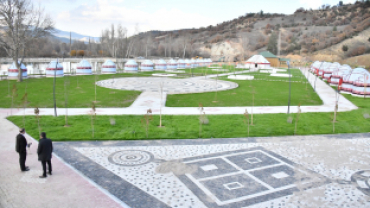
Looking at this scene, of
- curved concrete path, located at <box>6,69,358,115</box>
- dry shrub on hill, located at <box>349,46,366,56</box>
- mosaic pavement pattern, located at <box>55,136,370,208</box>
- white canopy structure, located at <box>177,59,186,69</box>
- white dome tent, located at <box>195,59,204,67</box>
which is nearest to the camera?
mosaic pavement pattern, located at <box>55,136,370,208</box>

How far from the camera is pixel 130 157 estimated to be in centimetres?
1002

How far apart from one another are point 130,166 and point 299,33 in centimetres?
11884

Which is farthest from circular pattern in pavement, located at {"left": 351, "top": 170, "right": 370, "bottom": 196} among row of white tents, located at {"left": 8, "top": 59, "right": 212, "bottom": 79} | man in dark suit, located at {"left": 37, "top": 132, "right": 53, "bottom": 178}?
row of white tents, located at {"left": 8, "top": 59, "right": 212, "bottom": 79}

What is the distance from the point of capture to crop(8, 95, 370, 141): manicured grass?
12.5m

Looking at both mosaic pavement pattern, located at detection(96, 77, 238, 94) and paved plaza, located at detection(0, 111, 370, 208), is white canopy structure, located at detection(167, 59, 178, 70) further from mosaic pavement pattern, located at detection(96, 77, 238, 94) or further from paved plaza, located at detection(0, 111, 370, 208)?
paved plaza, located at detection(0, 111, 370, 208)

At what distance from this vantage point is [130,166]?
9.18 m

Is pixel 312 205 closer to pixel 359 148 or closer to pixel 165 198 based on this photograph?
pixel 165 198

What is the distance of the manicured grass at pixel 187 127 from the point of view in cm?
1251

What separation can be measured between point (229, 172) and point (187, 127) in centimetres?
524

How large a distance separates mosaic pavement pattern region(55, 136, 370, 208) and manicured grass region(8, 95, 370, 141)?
103 centimetres

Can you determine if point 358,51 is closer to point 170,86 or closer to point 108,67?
point 170,86

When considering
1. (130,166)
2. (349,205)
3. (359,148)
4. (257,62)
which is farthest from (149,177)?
(257,62)

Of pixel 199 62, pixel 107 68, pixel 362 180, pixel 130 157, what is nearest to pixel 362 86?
pixel 362 180

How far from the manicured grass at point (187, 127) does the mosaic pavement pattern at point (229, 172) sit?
3.38 ft
